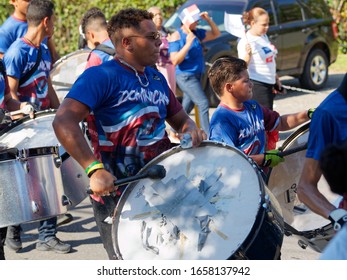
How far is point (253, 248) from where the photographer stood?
3.80 metres

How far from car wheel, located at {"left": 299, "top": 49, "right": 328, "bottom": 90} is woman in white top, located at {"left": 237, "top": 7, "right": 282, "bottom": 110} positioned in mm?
6079

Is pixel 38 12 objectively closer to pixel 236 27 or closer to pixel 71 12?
pixel 236 27

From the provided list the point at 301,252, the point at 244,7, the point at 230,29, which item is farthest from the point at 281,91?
the point at 244,7

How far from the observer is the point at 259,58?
27.9 feet

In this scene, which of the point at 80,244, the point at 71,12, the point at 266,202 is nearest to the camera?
the point at 266,202

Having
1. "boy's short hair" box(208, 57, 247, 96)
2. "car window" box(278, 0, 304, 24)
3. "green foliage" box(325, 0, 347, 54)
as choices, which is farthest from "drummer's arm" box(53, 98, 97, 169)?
"green foliage" box(325, 0, 347, 54)

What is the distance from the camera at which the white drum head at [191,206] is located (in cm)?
391

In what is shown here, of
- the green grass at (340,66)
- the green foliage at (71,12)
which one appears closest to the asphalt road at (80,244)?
the green foliage at (71,12)

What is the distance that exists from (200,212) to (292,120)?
5.57 ft

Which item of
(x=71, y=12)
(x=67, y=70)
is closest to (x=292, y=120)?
(x=67, y=70)

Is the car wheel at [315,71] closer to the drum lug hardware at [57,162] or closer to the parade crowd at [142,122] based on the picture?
the parade crowd at [142,122]

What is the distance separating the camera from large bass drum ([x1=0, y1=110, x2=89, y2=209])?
585 centimetres

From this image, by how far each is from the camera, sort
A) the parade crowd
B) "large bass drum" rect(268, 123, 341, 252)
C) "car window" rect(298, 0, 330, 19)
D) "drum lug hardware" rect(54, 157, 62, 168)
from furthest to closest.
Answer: "car window" rect(298, 0, 330, 19) → "drum lug hardware" rect(54, 157, 62, 168) → "large bass drum" rect(268, 123, 341, 252) → the parade crowd

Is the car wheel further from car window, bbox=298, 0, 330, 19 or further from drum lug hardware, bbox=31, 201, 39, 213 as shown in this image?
drum lug hardware, bbox=31, 201, 39, 213
